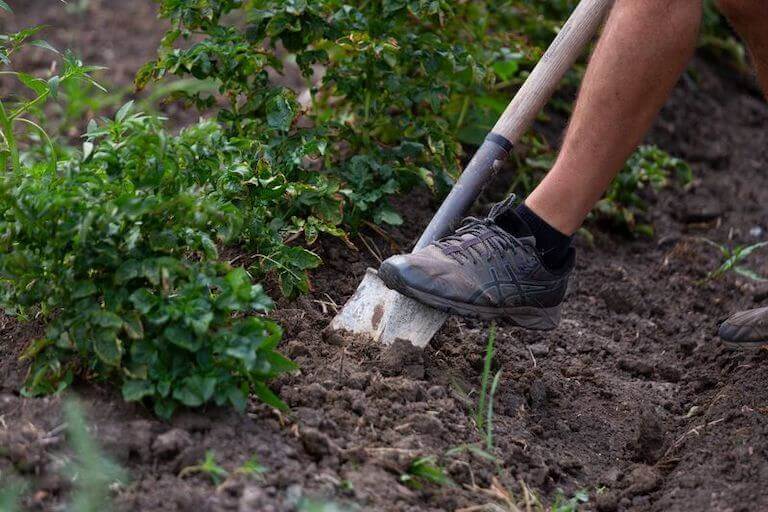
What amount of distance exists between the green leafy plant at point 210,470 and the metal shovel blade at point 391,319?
68 cm

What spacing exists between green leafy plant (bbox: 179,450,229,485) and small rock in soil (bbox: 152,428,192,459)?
0.18ft

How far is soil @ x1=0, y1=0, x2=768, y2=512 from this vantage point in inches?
73.6

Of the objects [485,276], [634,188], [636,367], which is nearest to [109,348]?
[485,276]

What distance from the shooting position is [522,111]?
2600 mm

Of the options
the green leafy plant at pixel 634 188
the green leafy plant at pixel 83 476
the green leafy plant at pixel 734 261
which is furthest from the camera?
the green leafy plant at pixel 634 188

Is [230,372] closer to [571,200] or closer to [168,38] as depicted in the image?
[571,200]

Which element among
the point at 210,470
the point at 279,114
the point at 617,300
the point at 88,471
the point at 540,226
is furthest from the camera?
the point at 617,300

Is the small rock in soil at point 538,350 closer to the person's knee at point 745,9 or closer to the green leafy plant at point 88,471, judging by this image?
the person's knee at point 745,9

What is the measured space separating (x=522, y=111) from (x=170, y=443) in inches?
51.4

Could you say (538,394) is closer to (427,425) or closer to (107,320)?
(427,425)

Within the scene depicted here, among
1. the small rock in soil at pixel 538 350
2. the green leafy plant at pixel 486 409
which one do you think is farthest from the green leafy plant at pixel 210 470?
the small rock in soil at pixel 538 350

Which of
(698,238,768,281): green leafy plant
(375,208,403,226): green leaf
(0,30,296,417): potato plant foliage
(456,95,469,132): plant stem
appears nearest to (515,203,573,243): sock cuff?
(375,208,403,226): green leaf

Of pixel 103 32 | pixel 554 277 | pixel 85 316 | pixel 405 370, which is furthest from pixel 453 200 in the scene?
pixel 103 32

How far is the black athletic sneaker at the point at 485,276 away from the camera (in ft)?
7.73
